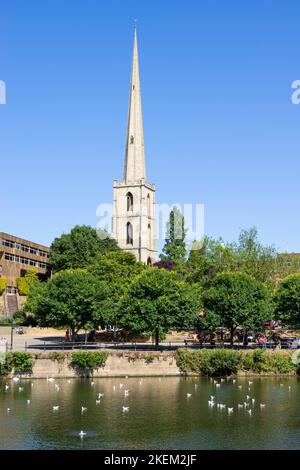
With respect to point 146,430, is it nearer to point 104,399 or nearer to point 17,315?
point 104,399

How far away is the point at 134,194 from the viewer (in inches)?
5022

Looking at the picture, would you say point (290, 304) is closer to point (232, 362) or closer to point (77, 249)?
point (232, 362)

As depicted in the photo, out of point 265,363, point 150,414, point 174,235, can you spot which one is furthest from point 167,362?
point 174,235

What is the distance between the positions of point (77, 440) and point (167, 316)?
26497 millimetres

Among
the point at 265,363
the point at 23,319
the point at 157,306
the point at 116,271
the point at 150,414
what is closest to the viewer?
the point at 150,414

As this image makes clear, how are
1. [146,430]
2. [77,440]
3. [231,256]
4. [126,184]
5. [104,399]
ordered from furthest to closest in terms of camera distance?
[126,184], [231,256], [104,399], [146,430], [77,440]

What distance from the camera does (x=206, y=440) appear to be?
3666 centimetres

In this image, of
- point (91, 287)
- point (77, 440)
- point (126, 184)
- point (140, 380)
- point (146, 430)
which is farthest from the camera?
point (126, 184)

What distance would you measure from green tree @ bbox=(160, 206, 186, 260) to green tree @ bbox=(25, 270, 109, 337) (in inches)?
2243

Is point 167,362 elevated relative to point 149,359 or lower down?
lower down

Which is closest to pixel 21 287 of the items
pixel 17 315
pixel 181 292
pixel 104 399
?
pixel 17 315

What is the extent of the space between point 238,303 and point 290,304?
5.79m

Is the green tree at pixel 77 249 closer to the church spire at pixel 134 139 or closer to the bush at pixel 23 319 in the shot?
the bush at pixel 23 319

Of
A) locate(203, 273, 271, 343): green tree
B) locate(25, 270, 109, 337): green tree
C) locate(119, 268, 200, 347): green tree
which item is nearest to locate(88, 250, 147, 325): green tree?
locate(25, 270, 109, 337): green tree
